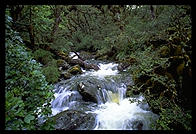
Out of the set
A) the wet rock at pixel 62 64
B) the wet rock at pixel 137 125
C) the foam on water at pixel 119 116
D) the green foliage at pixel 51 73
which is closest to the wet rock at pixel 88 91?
the foam on water at pixel 119 116

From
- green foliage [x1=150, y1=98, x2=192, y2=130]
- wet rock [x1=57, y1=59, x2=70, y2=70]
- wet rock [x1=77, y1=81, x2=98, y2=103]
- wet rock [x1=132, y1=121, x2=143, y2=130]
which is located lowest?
wet rock [x1=132, y1=121, x2=143, y2=130]

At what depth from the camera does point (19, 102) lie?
1.67 meters

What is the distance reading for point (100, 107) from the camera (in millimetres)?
5043

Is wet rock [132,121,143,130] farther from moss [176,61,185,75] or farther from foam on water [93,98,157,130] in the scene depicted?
moss [176,61,185,75]

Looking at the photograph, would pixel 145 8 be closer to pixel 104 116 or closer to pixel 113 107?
pixel 113 107

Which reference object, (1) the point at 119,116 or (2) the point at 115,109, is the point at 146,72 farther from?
(2) the point at 115,109

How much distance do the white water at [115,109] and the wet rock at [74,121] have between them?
21cm

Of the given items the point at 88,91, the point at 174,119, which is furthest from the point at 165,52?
the point at 88,91

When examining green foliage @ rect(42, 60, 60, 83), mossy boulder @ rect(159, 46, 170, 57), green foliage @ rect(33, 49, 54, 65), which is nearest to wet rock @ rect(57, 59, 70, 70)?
green foliage @ rect(33, 49, 54, 65)

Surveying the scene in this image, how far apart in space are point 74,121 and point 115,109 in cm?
157

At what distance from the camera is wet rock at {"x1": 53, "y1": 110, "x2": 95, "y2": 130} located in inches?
150

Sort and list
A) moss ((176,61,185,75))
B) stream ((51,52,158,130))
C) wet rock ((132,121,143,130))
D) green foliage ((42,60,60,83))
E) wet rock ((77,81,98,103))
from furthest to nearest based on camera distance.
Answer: green foliage ((42,60,60,83)) < wet rock ((77,81,98,103)) < stream ((51,52,158,130)) < wet rock ((132,121,143,130)) < moss ((176,61,185,75))

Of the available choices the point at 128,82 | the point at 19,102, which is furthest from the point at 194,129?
the point at 128,82
